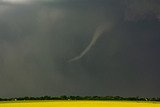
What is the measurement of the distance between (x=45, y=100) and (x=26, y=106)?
9677 mm

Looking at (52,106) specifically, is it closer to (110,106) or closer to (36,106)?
(36,106)

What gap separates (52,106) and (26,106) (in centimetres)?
224

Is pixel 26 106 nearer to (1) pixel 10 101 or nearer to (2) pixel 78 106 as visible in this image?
(2) pixel 78 106

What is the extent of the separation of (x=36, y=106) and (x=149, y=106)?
387 inches

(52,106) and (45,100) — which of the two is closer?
(52,106)

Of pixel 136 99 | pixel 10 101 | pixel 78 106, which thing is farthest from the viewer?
pixel 136 99

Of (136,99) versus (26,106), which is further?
(136,99)

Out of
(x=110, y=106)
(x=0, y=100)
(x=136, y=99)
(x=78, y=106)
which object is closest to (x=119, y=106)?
(x=110, y=106)

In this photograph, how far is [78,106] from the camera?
126 ft

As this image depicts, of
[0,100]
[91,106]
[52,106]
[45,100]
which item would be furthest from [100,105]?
[0,100]

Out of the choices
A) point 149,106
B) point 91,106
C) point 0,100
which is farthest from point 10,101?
point 149,106

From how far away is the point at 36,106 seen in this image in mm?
40000

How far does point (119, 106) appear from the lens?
3975 centimetres

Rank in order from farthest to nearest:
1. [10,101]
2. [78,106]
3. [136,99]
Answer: [136,99] → [10,101] → [78,106]
